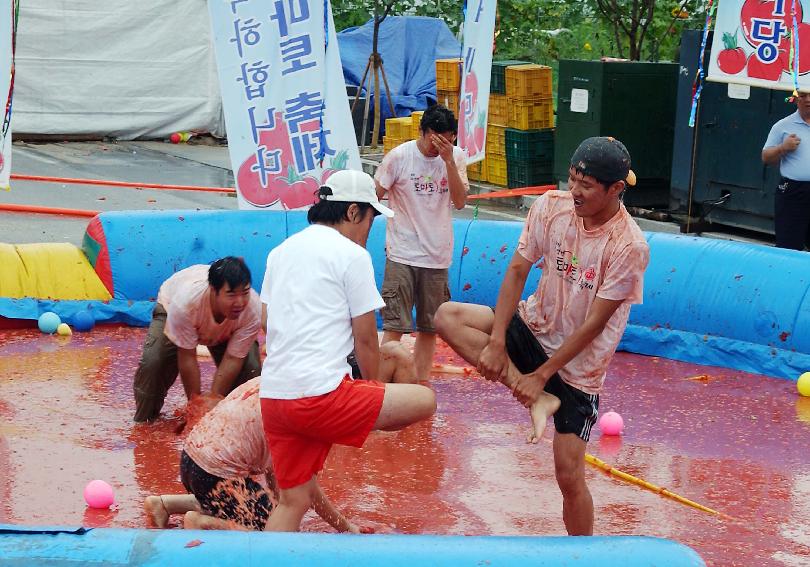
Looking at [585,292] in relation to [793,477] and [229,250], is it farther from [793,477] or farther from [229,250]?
[229,250]

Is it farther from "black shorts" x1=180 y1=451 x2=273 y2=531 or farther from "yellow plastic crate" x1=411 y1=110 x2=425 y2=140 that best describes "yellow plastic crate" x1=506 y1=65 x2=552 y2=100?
"black shorts" x1=180 y1=451 x2=273 y2=531

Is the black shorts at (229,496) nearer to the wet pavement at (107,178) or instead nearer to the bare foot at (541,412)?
the bare foot at (541,412)

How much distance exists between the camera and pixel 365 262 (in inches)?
192

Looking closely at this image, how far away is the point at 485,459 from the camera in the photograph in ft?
22.8

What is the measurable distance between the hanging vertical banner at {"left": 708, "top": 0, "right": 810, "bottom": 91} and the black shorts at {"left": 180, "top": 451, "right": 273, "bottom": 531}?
657 cm

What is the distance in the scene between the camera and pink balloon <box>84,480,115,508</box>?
19.6 ft

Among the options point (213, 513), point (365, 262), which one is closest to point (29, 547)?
point (213, 513)

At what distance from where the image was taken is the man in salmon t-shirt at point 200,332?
6427 millimetres

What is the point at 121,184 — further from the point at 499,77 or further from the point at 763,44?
the point at 763,44

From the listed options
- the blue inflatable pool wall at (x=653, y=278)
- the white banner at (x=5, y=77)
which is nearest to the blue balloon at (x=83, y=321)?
the blue inflatable pool wall at (x=653, y=278)

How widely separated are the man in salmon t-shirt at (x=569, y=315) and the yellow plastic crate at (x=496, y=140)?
11.1 metres

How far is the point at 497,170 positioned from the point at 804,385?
8966 mm

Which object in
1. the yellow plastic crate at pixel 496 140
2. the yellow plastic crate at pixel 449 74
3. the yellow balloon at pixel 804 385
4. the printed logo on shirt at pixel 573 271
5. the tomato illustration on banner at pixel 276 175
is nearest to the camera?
the printed logo on shirt at pixel 573 271

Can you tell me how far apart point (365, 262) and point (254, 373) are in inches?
104
